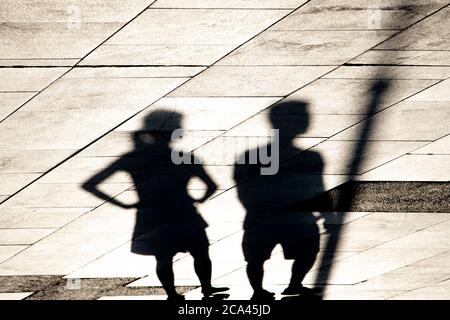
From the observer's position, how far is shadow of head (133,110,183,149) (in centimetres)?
371

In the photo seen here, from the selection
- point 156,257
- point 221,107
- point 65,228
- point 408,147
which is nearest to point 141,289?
point 156,257

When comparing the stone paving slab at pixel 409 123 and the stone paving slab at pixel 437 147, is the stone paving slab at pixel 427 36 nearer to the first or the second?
the stone paving slab at pixel 409 123

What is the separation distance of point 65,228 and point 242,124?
208cm

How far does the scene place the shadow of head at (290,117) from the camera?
3701 mm

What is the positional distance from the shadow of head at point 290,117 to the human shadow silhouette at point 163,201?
2.76ft

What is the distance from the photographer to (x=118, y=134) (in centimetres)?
376

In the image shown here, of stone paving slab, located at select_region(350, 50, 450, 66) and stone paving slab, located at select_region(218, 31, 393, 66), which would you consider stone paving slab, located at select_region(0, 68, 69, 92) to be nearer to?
stone paving slab, located at select_region(218, 31, 393, 66)

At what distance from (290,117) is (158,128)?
122 centimetres

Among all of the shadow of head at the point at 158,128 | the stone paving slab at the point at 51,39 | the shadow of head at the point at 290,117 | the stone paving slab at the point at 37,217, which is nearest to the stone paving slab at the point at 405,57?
the shadow of head at the point at 290,117

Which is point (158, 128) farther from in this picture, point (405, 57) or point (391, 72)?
point (405, 57)

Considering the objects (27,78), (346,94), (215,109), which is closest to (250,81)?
(215,109)

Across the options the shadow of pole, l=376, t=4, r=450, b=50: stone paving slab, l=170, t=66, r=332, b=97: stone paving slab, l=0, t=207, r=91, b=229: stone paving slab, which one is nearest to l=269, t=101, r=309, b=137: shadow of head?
→ l=170, t=66, r=332, b=97: stone paving slab

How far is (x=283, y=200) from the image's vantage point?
4.07m

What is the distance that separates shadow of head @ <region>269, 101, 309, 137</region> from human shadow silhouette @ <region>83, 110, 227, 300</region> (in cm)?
84
